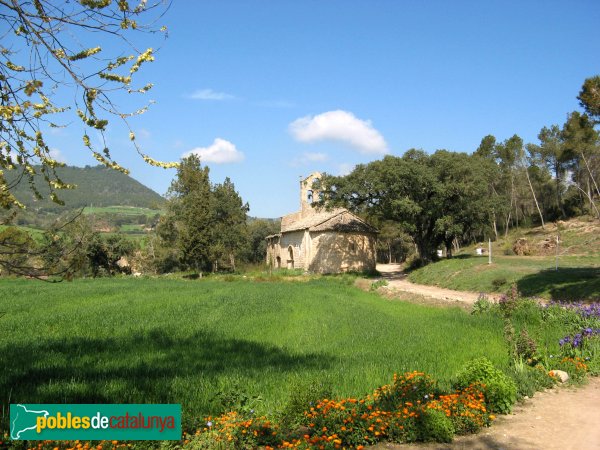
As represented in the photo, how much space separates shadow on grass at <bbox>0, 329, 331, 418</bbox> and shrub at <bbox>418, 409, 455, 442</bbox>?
8.82ft

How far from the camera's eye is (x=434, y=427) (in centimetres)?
532

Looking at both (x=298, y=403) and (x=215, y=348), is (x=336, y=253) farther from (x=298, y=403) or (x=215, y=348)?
(x=298, y=403)

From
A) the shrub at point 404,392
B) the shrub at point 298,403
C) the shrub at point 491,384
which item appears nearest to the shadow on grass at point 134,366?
the shrub at point 298,403

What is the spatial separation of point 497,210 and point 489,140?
34.7 m

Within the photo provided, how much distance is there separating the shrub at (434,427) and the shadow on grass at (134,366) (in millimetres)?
2690

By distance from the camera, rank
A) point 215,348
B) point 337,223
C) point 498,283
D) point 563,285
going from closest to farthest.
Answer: point 215,348, point 563,285, point 498,283, point 337,223

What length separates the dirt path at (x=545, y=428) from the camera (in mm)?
5246

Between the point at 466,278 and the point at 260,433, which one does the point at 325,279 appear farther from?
the point at 260,433

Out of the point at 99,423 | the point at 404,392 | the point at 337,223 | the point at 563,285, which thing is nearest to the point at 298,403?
the point at 404,392

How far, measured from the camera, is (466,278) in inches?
993

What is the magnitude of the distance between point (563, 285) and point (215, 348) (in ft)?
51.0

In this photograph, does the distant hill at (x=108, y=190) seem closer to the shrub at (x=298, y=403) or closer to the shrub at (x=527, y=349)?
the shrub at (x=527, y=349)

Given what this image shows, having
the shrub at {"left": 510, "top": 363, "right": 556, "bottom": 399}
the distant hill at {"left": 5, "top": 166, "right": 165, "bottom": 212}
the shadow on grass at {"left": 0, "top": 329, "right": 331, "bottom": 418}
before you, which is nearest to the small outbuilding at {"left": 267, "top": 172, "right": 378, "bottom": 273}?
the shadow on grass at {"left": 0, "top": 329, "right": 331, "bottom": 418}

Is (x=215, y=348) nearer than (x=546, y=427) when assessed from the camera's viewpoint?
No
